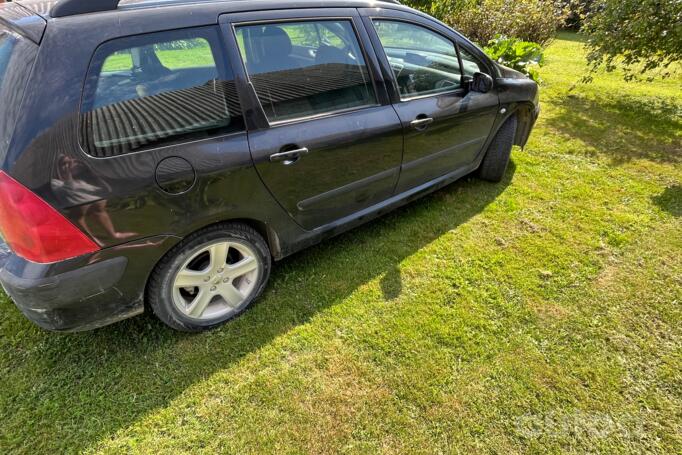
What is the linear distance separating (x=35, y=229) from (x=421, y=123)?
2246 mm

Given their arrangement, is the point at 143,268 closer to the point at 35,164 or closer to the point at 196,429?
the point at 35,164

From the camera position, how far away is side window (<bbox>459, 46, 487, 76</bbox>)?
118 inches

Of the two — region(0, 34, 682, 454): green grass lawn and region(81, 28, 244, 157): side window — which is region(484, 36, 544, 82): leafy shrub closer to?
region(0, 34, 682, 454): green grass lawn

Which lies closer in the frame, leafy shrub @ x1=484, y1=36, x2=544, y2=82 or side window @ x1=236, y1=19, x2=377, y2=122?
side window @ x1=236, y1=19, x2=377, y2=122

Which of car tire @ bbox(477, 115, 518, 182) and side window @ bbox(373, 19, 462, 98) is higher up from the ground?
side window @ bbox(373, 19, 462, 98)

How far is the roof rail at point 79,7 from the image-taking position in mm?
1556

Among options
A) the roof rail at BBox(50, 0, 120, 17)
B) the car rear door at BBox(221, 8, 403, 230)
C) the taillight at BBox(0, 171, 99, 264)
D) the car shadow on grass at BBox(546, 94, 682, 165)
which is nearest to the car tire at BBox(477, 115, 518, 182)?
the car rear door at BBox(221, 8, 403, 230)

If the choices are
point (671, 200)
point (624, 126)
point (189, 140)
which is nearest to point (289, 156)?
point (189, 140)

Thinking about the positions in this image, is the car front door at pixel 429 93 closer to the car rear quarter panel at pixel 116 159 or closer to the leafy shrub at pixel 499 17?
the car rear quarter panel at pixel 116 159

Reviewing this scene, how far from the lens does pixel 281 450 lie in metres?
1.69

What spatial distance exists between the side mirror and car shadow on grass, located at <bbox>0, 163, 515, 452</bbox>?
4.64ft

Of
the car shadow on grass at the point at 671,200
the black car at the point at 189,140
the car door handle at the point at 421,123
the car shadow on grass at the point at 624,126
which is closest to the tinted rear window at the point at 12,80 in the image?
the black car at the point at 189,140

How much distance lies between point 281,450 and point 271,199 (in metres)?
1.23

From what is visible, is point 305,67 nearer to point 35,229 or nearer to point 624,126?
point 35,229
